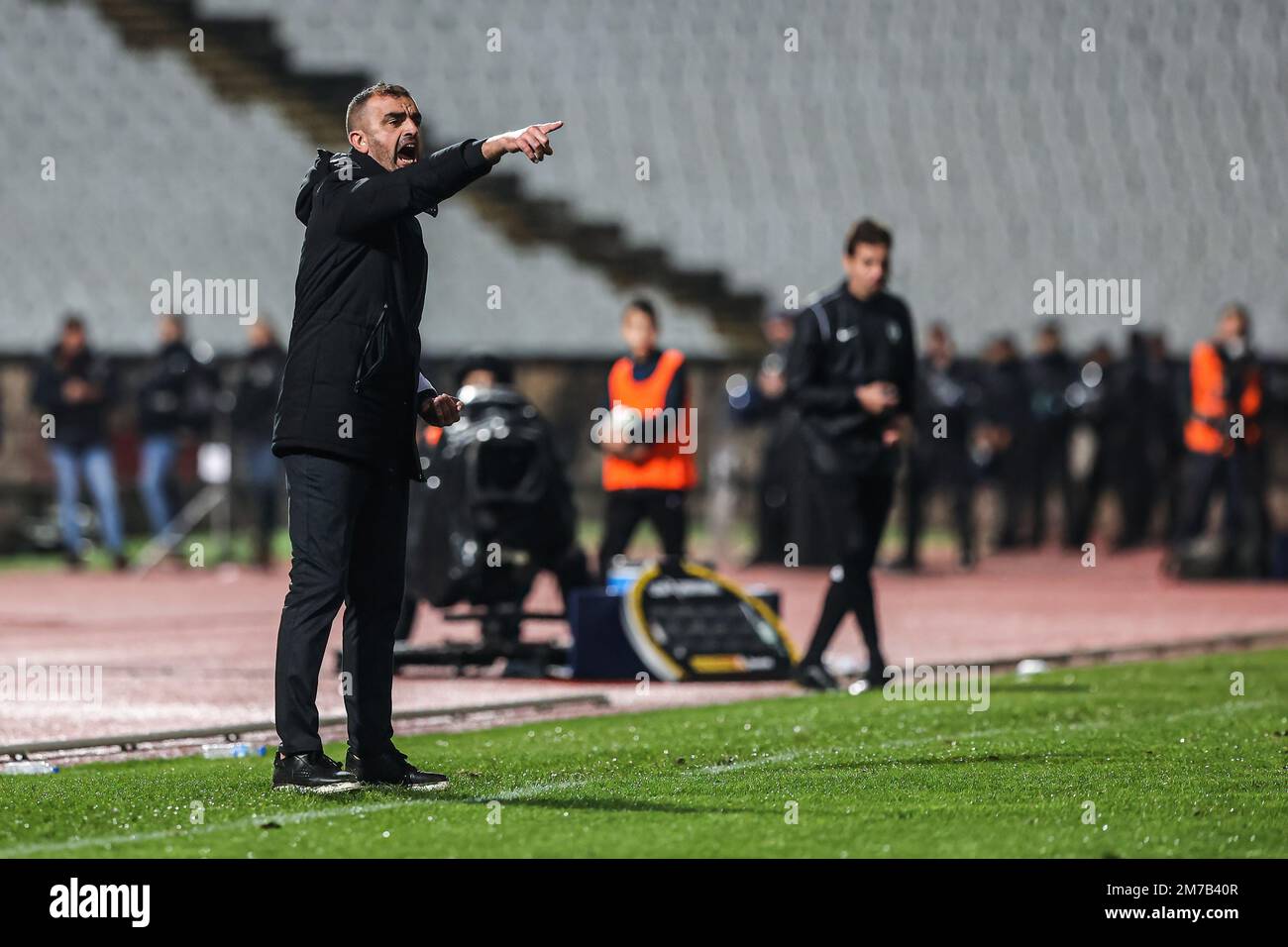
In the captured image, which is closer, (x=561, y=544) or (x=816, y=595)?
(x=561, y=544)

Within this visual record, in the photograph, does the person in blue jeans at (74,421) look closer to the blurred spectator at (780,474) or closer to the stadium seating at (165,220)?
the blurred spectator at (780,474)

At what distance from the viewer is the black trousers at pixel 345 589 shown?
679 cm

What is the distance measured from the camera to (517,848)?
5883 millimetres

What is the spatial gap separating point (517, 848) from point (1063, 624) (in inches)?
374

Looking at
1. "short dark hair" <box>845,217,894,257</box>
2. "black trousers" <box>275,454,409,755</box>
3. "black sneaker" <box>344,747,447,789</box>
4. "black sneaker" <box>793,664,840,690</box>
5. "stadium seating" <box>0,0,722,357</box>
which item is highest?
"stadium seating" <box>0,0,722,357</box>

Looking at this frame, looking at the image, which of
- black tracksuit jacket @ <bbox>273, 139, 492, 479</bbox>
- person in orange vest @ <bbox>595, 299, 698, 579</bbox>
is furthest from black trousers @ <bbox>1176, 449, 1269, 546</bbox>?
black tracksuit jacket @ <bbox>273, 139, 492, 479</bbox>

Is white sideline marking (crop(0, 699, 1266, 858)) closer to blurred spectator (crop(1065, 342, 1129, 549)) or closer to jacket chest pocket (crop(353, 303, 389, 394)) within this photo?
jacket chest pocket (crop(353, 303, 389, 394))

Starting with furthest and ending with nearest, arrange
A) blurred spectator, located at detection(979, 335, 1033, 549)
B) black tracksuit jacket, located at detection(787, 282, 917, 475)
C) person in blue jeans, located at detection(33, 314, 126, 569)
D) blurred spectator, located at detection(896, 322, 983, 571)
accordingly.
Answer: blurred spectator, located at detection(979, 335, 1033, 549)
person in blue jeans, located at detection(33, 314, 126, 569)
blurred spectator, located at detection(896, 322, 983, 571)
black tracksuit jacket, located at detection(787, 282, 917, 475)

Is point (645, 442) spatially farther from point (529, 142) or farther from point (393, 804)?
point (529, 142)

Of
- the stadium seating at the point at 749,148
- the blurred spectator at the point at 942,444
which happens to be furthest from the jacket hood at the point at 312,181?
the stadium seating at the point at 749,148

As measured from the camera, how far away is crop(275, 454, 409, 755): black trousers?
22.3ft

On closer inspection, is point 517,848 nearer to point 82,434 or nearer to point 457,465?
point 457,465

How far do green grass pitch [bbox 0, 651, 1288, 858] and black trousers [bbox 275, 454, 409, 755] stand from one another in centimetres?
26
